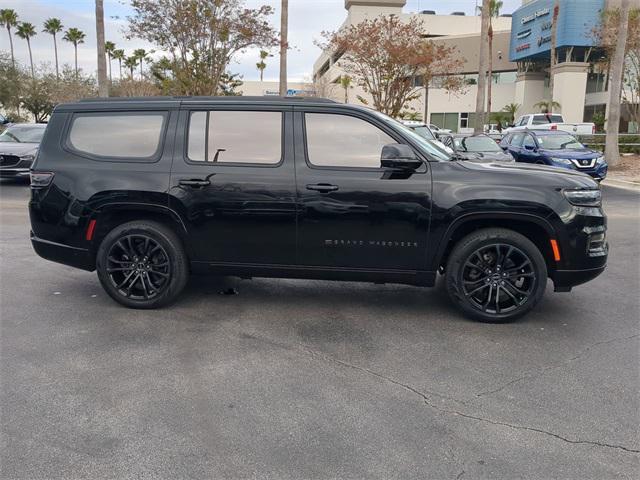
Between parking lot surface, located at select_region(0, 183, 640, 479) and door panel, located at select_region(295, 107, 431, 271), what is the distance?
0.62 m

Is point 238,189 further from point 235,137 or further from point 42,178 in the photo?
point 42,178

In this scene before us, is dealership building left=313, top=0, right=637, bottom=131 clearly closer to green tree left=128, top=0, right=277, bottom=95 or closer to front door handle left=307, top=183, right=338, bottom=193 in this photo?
green tree left=128, top=0, right=277, bottom=95

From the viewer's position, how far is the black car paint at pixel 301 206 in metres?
4.78

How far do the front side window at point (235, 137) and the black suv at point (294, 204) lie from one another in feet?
0.04

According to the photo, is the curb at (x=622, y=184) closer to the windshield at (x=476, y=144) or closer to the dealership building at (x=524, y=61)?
the windshield at (x=476, y=144)

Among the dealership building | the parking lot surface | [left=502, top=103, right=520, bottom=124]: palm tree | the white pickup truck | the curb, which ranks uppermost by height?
the dealership building

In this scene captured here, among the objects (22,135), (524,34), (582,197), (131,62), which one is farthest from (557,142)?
(131,62)

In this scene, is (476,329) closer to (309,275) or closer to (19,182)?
(309,275)

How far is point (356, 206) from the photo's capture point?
483 cm

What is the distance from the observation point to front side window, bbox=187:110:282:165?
5000mm

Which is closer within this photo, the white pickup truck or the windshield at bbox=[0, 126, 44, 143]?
the windshield at bbox=[0, 126, 44, 143]

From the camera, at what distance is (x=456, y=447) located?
304 cm

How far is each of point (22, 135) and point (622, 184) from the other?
17.9 m

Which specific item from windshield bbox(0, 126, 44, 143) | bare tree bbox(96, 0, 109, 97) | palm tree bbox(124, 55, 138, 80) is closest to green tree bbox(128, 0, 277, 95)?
bare tree bbox(96, 0, 109, 97)
